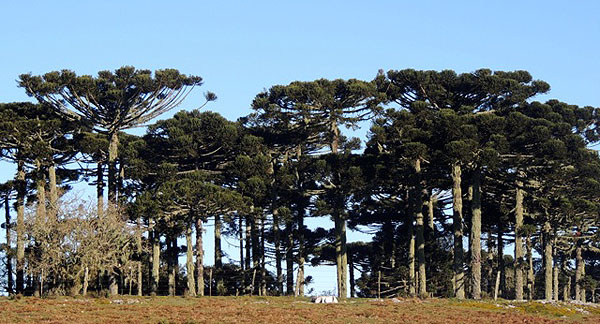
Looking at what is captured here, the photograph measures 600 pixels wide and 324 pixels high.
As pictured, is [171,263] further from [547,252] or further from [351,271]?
[547,252]

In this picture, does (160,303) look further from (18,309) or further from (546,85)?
(546,85)

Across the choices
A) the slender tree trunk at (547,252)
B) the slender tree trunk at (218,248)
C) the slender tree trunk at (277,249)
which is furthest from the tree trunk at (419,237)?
the slender tree trunk at (218,248)

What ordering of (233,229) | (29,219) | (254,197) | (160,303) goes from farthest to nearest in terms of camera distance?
(233,229), (254,197), (29,219), (160,303)

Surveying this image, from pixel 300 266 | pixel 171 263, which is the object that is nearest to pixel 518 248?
pixel 300 266

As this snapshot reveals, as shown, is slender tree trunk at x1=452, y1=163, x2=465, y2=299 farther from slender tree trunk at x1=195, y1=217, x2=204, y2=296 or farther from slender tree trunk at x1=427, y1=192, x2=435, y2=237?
slender tree trunk at x1=195, y1=217, x2=204, y2=296

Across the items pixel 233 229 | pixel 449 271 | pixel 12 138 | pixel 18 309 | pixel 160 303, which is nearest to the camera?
pixel 18 309

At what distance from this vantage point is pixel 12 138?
237 ft

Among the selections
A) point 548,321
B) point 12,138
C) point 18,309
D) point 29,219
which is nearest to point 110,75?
point 12,138

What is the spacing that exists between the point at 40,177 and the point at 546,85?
44.0 meters

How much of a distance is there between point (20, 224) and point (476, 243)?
114 ft

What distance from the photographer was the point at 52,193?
235ft

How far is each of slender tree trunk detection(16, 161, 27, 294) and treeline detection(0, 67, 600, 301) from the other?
15 cm

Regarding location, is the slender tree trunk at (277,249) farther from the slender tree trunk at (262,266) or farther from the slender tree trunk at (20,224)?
the slender tree trunk at (20,224)

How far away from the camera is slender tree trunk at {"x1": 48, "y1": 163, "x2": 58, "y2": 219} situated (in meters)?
65.5
